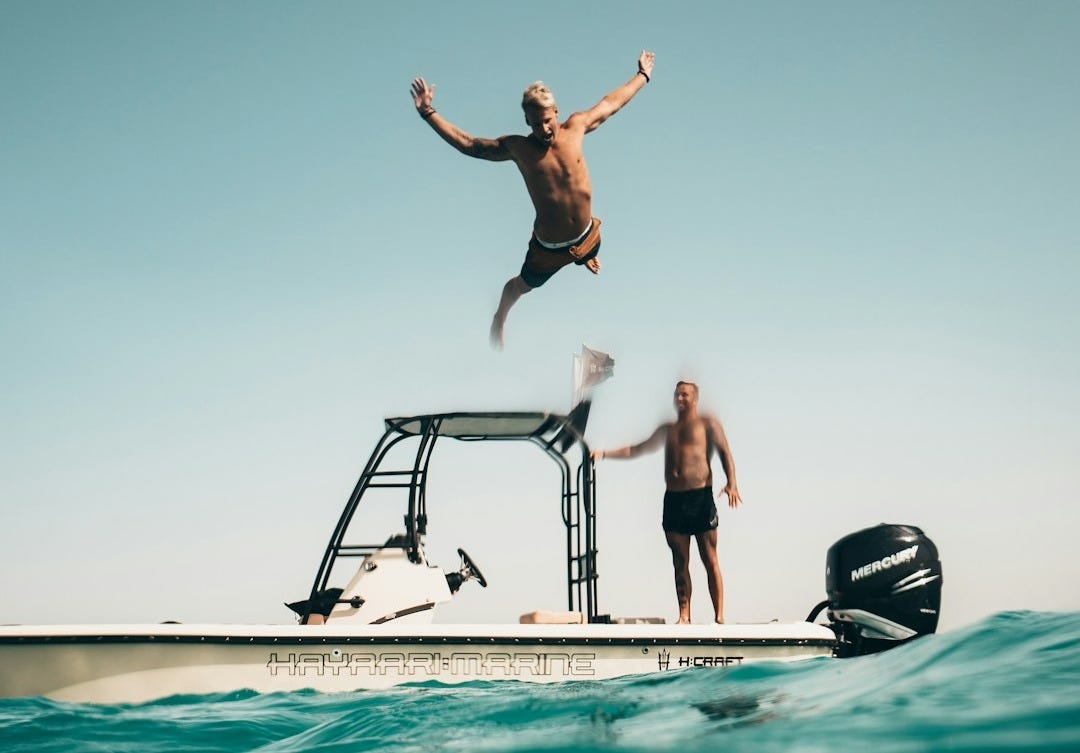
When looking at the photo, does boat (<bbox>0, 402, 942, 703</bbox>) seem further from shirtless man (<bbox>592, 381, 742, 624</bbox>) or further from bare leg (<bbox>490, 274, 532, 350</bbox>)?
bare leg (<bbox>490, 274, 532, 350</bbox>)

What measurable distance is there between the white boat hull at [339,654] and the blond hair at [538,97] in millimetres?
3300

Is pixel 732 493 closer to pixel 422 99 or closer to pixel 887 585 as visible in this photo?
pixel 887 585

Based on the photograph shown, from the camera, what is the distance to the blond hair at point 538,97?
240 inches

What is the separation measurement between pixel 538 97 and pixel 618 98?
2.38 ft

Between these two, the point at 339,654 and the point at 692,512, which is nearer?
the point at 339,654

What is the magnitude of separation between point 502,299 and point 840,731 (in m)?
4.37

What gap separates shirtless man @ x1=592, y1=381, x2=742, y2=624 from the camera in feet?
21.0

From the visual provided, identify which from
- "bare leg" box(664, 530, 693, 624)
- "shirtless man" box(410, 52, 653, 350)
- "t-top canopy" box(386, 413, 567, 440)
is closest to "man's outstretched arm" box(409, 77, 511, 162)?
"shirtless man" box(410, 52, 653, 350)

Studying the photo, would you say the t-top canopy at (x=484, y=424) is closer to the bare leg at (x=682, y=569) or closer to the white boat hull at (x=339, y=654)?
the bare leg at (x=682, y=569)

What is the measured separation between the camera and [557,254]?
21.6 feet

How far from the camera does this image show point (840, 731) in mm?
3182

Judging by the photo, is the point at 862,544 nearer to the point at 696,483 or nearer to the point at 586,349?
the point at 696,483

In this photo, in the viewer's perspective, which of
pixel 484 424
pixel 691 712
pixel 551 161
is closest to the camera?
pixel 691 712

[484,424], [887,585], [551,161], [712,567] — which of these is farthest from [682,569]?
[551,161]
